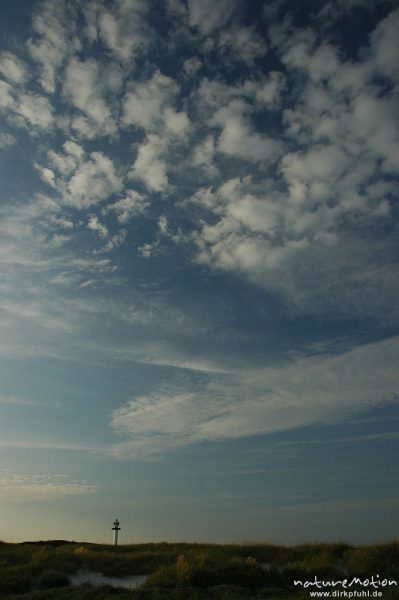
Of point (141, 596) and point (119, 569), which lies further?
point (119, 569)

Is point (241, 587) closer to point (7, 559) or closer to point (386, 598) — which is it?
point (386, 598)

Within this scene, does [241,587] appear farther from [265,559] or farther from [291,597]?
[265,559]

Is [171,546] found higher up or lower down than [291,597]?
higher up

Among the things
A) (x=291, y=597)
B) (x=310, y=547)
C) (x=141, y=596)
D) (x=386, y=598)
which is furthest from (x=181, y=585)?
(x=310, y=547)

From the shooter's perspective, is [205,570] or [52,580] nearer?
[52,580]

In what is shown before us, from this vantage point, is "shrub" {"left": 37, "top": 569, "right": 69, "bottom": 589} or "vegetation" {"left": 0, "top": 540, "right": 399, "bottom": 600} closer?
"vegetation" {"left": 0, "top": 540, "right": 399, "bottom": 600}

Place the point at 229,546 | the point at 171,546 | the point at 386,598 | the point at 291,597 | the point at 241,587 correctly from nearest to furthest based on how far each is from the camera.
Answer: the point at 386,598 < the point at 291,597 < the point at 241,587 < the point at 229,546 < the point at 171,546

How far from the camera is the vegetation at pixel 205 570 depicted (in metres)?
18.6

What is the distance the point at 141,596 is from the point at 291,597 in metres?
5.51

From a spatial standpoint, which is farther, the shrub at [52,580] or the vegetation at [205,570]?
the shrub at [52,580]

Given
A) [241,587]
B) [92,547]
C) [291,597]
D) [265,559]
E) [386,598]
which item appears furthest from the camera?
[92,547]

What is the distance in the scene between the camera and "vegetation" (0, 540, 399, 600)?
1859cm

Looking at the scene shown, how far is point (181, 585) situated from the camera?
19812 mm

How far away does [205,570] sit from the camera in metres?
21.4
